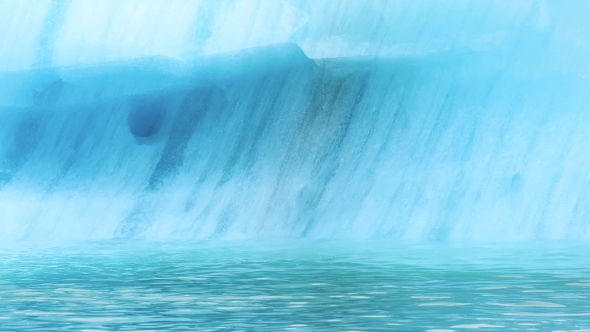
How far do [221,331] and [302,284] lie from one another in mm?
9655

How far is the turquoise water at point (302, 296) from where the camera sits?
18.7 meters

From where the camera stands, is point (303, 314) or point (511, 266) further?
point (511, 266)

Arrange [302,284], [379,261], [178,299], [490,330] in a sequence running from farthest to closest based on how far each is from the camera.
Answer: [379,261] → [302,284] → [178,299] → [490,330]

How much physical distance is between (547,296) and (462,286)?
3.14 meters

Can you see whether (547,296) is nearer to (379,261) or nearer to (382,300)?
(382,300)

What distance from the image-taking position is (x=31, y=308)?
2211cm

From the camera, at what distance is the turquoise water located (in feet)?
61.4

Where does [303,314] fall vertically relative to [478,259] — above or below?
below

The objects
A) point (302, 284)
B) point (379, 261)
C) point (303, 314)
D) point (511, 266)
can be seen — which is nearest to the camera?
point (303, 314)

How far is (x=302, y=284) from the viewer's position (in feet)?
89.5

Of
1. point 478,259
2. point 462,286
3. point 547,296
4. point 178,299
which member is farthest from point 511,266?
point 178,299

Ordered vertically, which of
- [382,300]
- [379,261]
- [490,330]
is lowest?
[490,330]

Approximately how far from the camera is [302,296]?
23797 mm

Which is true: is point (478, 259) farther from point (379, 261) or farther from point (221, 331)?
point (221, 331)
